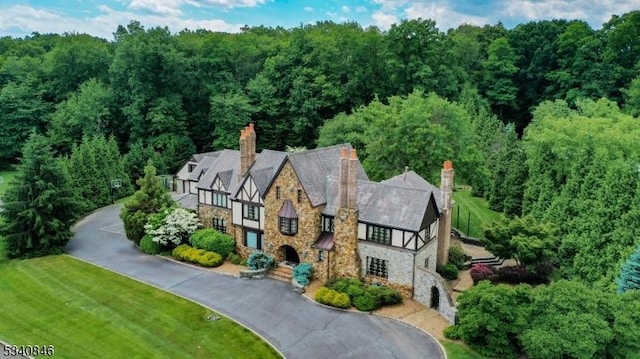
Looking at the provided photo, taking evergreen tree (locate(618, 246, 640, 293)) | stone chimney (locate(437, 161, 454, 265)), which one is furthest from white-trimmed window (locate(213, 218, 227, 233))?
evergreen tree (locate(618, 246, 640, 293))

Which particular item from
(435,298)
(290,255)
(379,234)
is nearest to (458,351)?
(435,298)

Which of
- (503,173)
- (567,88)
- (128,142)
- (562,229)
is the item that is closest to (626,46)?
(567,88)

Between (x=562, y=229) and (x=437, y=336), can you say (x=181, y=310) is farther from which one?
(x=562, y=229)

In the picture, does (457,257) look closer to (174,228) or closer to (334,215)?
(334,215)

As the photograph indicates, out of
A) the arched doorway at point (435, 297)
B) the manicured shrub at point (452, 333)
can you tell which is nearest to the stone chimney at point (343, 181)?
the arched doorway at point (435, 297)

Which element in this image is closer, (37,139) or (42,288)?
(42,288)

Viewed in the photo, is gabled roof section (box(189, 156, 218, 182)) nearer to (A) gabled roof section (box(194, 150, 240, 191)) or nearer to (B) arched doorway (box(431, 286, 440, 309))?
(A) gabled roof section (box(194, 150, 240, 191))
